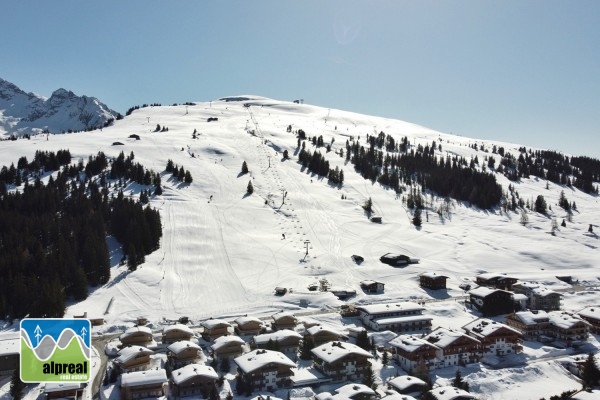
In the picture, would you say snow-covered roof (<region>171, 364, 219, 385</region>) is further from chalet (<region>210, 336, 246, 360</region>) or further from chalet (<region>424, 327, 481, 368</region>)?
chalet (<region>424, 327, 481, 368</region>)

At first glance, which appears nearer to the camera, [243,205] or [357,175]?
[243,205]

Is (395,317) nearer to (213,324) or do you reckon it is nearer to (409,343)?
(409,343)

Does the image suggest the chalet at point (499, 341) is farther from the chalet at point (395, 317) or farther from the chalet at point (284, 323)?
the chalet at point (284, 323)

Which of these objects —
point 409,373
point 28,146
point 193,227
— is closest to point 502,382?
point 409,373

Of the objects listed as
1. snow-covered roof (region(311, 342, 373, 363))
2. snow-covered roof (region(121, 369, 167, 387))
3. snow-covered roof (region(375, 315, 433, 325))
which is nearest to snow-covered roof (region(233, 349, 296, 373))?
snow-covered roof (region(311, 342, 373, 363))

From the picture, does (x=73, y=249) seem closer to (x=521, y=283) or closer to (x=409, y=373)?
(x=409, y=373)

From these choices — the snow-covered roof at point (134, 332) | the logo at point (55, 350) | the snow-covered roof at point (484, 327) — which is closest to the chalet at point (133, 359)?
the snow-covered roof at point (134, 332)

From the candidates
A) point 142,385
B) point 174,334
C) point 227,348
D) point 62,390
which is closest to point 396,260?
point 227,348
